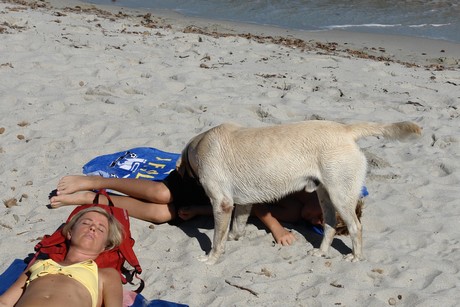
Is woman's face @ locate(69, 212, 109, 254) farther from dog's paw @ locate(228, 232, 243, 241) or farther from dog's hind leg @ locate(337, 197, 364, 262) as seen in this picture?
dog's hind leg @ locate(337, 197, 364, 262)

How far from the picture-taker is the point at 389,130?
428 centimetres

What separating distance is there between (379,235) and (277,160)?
49.0 inches

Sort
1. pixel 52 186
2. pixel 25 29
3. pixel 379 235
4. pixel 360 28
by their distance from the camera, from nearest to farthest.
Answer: pixel 379 235 < pixel 52 186 < pixel 25 29 < pixel 360 28

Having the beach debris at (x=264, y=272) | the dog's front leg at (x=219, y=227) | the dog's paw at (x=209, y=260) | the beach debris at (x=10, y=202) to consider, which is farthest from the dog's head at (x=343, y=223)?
the beach debris at (x=10, y=202)

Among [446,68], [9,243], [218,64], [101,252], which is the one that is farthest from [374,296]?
[446,68]

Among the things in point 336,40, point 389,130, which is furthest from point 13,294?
point 336,40

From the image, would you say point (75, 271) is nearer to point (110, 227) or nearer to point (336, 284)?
point (110, 227)

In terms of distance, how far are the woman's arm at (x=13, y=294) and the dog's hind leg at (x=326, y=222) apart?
1991 millimetres

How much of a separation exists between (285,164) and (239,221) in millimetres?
770

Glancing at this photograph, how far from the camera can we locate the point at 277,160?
4242 mm

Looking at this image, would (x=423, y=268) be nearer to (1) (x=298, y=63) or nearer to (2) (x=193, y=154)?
(2) (x=193, y=154)

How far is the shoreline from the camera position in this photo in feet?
38.4

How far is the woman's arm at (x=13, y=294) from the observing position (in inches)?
146

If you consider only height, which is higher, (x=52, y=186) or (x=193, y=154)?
(x=193, y=154)
